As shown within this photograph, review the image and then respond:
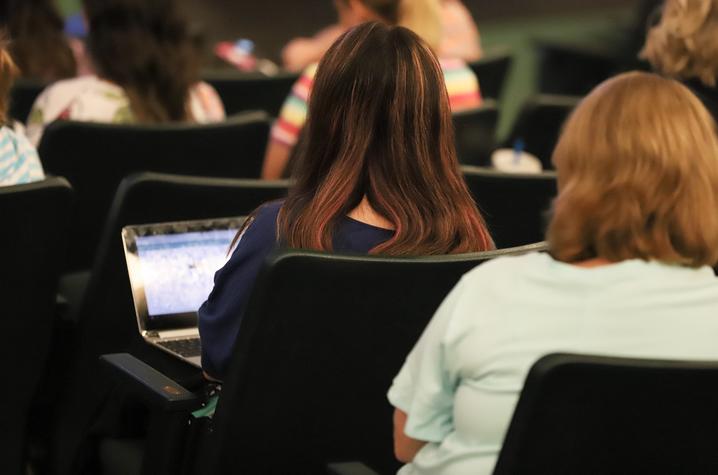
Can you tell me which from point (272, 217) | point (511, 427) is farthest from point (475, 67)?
point (511, 427)

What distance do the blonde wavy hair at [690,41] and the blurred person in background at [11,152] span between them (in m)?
1.64

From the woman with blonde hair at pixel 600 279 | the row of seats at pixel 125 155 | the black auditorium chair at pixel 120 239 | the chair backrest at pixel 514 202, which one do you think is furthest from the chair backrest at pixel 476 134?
the woman with blonde hair at pixel 600 279

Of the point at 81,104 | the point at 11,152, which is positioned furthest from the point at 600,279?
the point at 81,104

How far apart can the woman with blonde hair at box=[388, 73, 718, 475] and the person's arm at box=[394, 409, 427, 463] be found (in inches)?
2.3

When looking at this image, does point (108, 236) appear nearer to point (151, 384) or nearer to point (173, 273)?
point (173, 273)

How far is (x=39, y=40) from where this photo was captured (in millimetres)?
4656

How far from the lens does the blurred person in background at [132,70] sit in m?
3.87

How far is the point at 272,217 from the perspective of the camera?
223 centimetres

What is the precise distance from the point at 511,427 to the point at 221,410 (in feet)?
1.97

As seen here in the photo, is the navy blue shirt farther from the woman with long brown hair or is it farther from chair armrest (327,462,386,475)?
chair armrest (327,462,386,475)

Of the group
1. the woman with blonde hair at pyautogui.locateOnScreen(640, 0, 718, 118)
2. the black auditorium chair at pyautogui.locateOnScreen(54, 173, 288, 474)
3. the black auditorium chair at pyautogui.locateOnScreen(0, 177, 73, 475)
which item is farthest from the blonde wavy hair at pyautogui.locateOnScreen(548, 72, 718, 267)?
the woman with blonde hair at pyautogui.locateOnScreen(640, 0, 718, 118)

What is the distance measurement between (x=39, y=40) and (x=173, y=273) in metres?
2.35

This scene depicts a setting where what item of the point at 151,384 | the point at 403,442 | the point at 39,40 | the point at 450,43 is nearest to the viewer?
Answer: the point at 403,442

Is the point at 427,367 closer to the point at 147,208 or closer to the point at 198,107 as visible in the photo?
the point at 147,208
